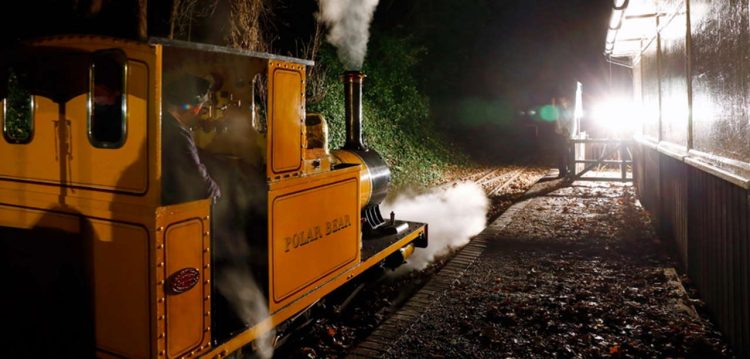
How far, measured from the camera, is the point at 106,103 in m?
3.08

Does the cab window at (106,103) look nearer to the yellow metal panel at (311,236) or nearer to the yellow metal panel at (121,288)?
the yellow metal panel at (121,288)

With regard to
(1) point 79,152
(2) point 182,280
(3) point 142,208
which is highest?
(1) point 79,152

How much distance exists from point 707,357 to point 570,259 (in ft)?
9.62

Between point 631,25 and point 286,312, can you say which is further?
point 631,25

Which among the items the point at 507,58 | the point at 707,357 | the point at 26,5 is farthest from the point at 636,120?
the point at 507,58

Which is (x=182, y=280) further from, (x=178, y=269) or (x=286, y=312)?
(x=286, y=312)

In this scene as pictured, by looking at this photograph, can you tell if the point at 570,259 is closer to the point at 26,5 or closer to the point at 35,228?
the point at 35,228

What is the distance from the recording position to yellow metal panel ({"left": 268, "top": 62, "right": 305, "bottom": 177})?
12.2 feet

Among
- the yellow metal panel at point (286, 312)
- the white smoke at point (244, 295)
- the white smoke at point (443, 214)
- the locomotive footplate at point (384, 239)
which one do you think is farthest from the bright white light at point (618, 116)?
the white smoke at point (244, 295)

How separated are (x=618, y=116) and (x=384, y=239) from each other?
12684 millimetres

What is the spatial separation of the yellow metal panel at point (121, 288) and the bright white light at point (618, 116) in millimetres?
11107

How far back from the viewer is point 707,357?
156 inches

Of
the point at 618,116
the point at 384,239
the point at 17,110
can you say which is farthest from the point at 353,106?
the point at 618,116

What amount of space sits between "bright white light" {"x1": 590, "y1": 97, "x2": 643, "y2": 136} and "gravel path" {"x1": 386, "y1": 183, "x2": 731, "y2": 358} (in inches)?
216
